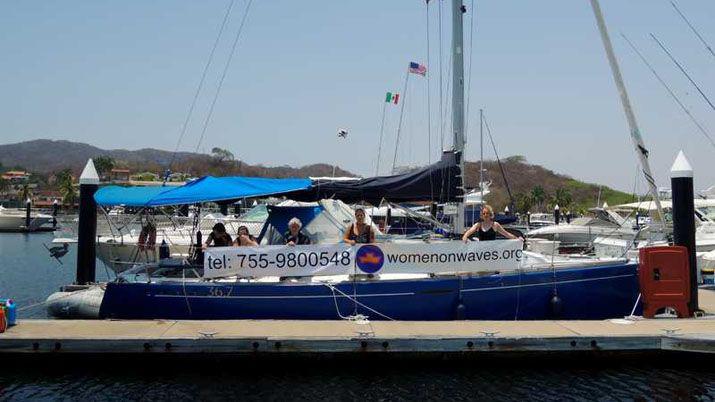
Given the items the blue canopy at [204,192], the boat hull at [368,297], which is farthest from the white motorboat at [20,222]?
the boat hull at [368,297]

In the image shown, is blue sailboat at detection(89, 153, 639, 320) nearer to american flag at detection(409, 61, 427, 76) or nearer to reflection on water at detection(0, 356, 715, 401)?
reflection on water at detection(0, 356, 715, 401)

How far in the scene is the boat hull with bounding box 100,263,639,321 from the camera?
39.2 ft

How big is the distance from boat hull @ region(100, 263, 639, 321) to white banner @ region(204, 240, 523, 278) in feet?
0.71

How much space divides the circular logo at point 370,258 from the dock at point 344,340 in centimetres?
125

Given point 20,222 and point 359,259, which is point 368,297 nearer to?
point 359,259

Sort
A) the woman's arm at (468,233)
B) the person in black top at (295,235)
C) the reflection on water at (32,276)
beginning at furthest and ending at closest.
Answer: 1. the reflection on water at (32,276)
2. the person in black top at (295,235)
3. the woman's arm at (468,233)

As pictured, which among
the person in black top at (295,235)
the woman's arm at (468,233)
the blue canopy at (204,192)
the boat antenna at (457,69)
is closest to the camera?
the blue canopy at (204,192)

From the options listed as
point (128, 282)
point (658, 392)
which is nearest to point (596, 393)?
point (658, 392)

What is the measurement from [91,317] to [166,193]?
11.7 feet

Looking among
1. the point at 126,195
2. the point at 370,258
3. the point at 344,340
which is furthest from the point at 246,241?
the point at 344,340

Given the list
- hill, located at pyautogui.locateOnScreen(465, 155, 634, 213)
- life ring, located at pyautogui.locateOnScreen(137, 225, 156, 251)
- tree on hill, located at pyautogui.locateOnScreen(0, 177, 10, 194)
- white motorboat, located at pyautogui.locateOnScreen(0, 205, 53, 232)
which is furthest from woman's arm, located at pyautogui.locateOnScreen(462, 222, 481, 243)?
tree on hill, located at pyautogui.locateOnScreen(0, 177, 10, 194)

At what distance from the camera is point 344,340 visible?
10.4m

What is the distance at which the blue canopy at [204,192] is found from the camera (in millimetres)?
11906

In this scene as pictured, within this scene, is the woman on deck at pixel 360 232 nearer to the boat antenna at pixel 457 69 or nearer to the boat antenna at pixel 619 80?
the boat antenna at pixel 457 69
